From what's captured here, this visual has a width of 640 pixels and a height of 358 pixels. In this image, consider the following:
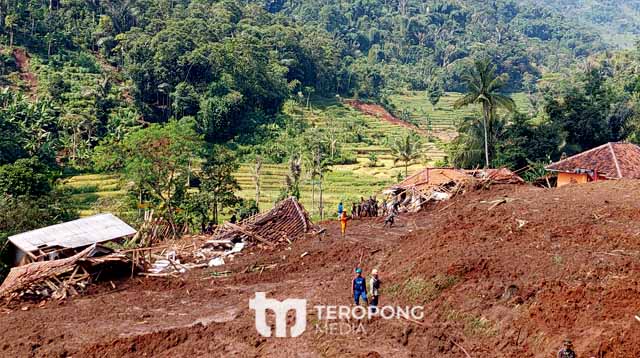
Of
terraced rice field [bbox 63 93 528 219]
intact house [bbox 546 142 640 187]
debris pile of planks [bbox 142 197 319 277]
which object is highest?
intact house [bbox 546 142 640 187]

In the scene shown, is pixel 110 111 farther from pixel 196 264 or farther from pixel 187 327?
pixel 187 327

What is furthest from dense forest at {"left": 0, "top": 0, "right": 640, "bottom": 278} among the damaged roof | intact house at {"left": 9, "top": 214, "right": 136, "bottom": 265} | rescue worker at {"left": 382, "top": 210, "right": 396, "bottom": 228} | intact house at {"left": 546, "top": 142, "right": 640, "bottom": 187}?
rescue worker at {"left": 382, "top": 210, "right": 396, "bottom": 228}

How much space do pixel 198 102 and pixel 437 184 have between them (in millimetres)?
30746

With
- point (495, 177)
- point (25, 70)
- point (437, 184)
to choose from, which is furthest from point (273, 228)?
point (25, 70)

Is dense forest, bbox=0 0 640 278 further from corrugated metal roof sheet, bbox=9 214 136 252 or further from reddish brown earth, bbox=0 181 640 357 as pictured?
reddish brown earth, bbox=0 181 640 357

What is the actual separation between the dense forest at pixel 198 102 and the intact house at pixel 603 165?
669 cm

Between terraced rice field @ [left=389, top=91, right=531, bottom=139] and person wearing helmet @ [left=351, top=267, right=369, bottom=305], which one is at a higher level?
person wearing helmet @ [left=351, top=267, right=369, bottom=305]

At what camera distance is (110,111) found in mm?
47469

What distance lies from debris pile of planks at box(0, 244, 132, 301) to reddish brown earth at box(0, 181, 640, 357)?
469mm

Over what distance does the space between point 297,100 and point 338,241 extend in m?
44.3

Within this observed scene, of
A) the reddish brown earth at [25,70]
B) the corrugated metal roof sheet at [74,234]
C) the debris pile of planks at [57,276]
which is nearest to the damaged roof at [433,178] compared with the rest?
the corrugated metal roof sheet at [74,234]

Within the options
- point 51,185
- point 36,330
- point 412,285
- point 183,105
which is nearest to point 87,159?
point 183,105

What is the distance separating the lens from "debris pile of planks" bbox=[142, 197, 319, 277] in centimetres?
1834

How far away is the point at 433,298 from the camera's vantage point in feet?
40.4
